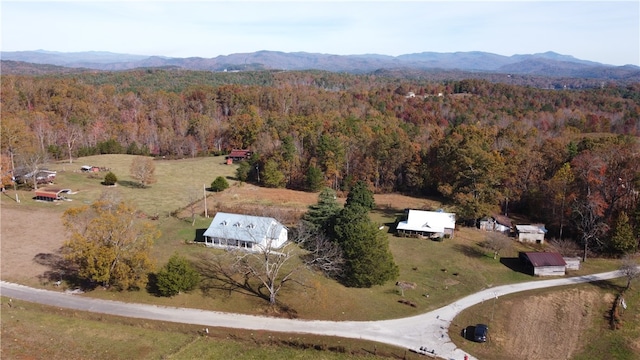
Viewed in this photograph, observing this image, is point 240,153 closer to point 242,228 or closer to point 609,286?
point 242,228

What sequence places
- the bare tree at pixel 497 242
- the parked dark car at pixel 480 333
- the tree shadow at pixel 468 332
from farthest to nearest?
the bare tree at pixel 497 242 → the tree shadow at pixel 468 332 → the parked dark car at pixel 480 333

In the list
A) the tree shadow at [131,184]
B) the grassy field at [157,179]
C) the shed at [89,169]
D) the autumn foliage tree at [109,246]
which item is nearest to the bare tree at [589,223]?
the autumn foliage tree at [109,246]

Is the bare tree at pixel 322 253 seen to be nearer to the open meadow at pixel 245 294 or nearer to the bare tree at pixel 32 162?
the open meadow at pixel 245 294

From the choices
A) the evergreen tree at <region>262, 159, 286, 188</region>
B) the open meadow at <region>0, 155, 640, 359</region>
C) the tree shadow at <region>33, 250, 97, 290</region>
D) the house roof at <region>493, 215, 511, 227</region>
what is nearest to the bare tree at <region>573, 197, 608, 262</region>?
the open meadow at <region>0, 155, 640, 359</region>

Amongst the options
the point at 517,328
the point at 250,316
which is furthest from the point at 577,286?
the point at 250,316

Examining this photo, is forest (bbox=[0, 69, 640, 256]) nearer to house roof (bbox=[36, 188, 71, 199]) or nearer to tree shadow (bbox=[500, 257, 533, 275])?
house roof (bbox=[36, 188, 71, 199])

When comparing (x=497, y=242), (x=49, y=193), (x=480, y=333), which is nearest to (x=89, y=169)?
(x=49, y=193)

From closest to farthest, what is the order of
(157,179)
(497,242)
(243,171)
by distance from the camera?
(497,242)
(157,179)
(243,171)
